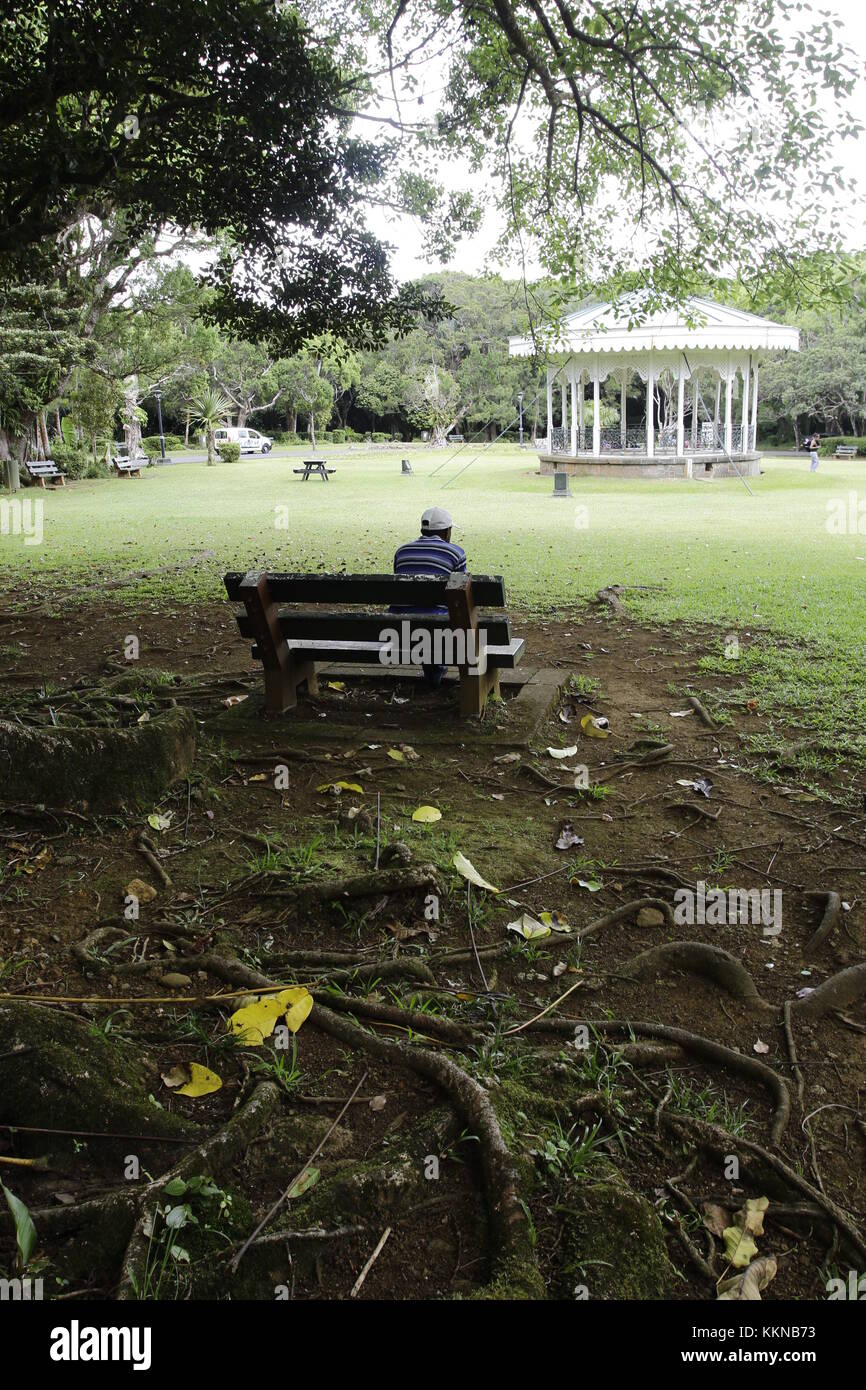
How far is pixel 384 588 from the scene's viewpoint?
5.82 m

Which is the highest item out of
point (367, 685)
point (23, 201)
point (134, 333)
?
point (134, 333)

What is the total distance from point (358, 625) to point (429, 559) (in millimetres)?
657

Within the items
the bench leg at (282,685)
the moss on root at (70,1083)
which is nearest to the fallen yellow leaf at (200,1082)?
the moss on root at (70,1083)

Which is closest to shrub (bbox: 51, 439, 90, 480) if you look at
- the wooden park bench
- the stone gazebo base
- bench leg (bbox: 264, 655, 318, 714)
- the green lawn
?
the wooden park bench

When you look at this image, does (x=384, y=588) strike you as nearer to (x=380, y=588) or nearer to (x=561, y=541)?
(x=380, y=588)

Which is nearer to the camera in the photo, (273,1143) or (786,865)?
(273,1143)

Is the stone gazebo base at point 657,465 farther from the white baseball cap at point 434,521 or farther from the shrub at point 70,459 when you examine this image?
the white baseball cap at point 434,521

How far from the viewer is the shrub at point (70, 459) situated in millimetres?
33562

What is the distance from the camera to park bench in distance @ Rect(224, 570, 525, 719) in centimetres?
578

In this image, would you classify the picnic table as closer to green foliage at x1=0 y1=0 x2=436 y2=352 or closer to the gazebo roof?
the gazebo roof

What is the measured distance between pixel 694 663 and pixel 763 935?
4.22 m

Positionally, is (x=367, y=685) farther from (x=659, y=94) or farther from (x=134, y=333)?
(x=134, y=333)
